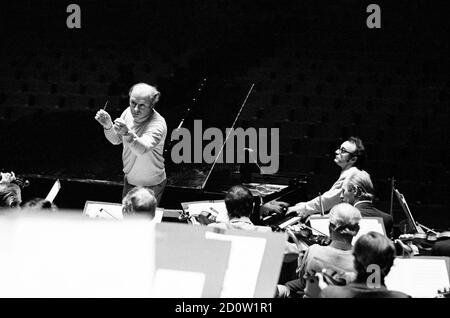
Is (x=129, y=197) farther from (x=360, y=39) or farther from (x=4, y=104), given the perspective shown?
(x=360, y=39)

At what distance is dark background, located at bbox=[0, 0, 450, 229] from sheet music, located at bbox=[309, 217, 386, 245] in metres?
2.17

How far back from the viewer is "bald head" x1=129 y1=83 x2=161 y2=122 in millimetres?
4570

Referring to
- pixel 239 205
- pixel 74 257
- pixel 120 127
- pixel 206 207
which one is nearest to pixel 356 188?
pixel 206 207

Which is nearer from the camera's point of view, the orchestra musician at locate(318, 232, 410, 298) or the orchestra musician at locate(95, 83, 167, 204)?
the orchestra musician at locate(318, 232, 410, 298)

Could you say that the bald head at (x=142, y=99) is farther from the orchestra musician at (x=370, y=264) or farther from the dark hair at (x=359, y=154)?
the orchestra musician at (x=370, y=264)

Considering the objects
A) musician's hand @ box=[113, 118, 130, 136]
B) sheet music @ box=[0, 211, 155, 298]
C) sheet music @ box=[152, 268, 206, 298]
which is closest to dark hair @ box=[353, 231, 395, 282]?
sheet music @ box=[152, 268, 206, 298]

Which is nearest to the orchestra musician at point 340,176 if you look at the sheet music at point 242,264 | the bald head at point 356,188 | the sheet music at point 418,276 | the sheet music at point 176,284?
the bald head at point 356,188

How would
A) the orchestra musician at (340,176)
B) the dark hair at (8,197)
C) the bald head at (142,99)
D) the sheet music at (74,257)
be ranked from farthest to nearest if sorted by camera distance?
the orchestra musician at (340,176) < the bald head at (142,99) < the dark hair at (8,197) < the sheet music at (74,257)

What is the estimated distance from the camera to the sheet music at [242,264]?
217cm

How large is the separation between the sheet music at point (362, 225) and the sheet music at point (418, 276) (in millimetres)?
615

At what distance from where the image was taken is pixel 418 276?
10.5ft

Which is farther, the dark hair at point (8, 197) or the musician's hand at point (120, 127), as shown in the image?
the musician's hand at point (120, 127)

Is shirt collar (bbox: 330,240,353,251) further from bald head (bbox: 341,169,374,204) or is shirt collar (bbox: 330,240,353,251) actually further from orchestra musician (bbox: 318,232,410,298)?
bald head (bbox: 341,169,374,204)

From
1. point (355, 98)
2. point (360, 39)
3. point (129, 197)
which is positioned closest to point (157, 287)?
point (129, 197)
